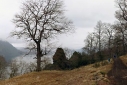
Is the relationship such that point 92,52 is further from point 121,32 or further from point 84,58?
point 121,32

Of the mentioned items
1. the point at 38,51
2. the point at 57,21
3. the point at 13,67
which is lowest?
the point at 13,67

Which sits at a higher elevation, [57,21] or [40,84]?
[57,21]

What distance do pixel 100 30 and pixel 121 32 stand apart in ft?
33.1

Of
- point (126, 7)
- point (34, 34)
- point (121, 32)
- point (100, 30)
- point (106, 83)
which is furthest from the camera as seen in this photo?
point (100, 30)

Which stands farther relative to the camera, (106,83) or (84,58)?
(84,58)

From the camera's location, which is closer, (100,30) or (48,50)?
(48,50)

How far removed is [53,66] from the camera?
53438mm

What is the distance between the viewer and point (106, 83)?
1342 centimetres

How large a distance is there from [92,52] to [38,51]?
41.9 meters

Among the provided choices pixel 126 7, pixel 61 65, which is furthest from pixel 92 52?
pixel 126 7

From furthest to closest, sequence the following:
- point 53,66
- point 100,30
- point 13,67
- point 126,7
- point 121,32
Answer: point 13,67
point 100,30
point 53,66
point 121,32
point 126,7

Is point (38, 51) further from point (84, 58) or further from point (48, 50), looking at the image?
point (84, 58)

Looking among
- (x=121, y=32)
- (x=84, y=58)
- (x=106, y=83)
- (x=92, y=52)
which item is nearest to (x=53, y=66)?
(x=84, y=58)

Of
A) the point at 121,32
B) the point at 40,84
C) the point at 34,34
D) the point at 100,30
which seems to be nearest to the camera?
the point at 40,84
